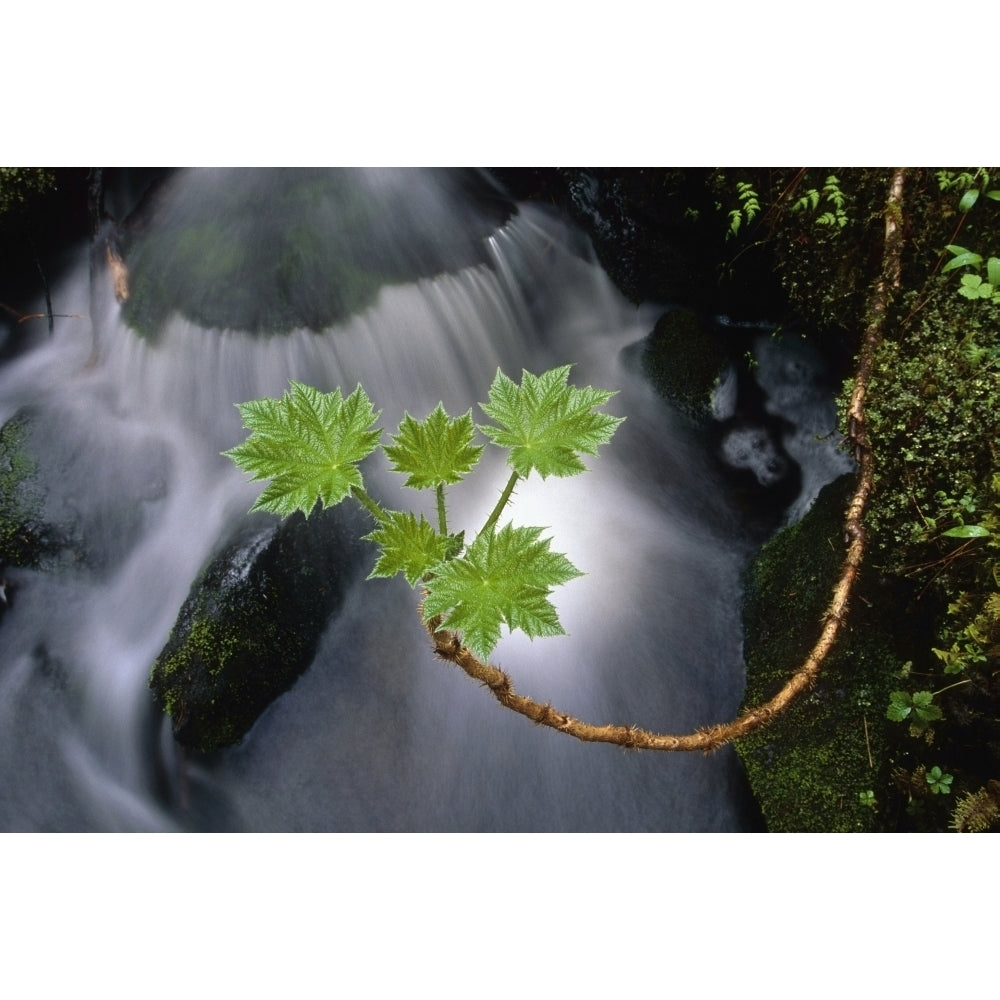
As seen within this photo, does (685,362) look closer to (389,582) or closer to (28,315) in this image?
(389,582)

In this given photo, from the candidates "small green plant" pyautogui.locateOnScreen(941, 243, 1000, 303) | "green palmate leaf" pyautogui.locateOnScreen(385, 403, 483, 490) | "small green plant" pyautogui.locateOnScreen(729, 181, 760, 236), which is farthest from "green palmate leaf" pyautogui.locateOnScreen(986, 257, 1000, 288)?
"green palmate leaf" pyautogui.locateOnScreen(385, 403, 483, 490)

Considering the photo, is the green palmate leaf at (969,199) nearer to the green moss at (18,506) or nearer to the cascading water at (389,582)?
the cascading water at (389,582)

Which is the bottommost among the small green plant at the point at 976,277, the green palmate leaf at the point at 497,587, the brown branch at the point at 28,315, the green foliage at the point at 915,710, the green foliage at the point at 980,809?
the green foliage at the point at 980,809

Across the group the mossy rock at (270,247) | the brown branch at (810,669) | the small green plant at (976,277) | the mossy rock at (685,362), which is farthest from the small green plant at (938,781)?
the mossy rock at (270,247)

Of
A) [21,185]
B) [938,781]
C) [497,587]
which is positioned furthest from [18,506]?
[938,781]

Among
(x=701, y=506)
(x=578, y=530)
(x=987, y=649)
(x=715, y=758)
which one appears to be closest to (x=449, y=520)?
(x=578, y=530)

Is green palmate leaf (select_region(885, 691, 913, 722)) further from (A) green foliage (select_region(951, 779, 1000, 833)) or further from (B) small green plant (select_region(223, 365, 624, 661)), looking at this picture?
(B) small green plant (select_region(223, 365, 624, 661))
